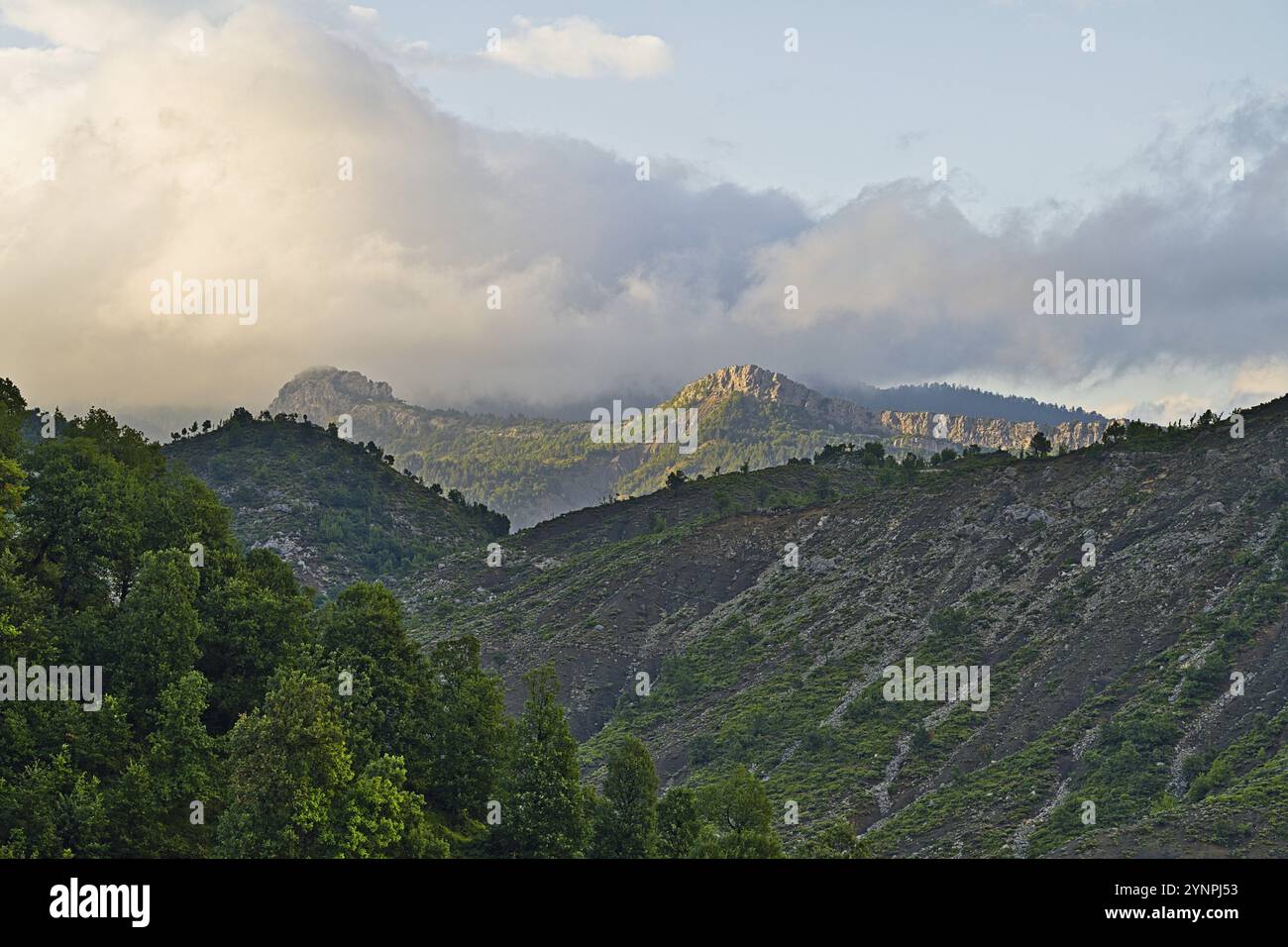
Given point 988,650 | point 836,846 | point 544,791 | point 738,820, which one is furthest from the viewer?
point 988,650

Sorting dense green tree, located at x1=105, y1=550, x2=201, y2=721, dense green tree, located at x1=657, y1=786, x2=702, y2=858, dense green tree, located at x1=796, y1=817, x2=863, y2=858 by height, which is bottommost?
dense green tree, located at x1=796, y1=817, x2=863, y2=858

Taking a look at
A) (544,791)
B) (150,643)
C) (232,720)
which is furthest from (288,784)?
(232,720)

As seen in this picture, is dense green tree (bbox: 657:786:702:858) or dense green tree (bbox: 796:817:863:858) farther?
dense green tree (bbox: 796:817:863:858)

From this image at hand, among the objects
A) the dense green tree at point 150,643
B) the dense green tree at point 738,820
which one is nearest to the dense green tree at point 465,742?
the dense green tree at point 738,820

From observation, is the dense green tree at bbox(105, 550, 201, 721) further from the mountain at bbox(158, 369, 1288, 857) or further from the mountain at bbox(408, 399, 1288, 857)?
the mountain at bbox(408, 399, 1288, 857)

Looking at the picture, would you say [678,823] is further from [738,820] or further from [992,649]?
[992,649]

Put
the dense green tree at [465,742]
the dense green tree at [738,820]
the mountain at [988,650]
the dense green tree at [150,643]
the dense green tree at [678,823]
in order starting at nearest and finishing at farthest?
the dense green tree at [738,820]
the dense green tree at [150,643]
the dense green tree at [678,823]
the dense green tree at [465,742]
the mountain at [988,650]

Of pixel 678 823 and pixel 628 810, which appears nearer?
pixel 628 810

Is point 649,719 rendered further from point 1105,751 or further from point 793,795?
point 1105,751

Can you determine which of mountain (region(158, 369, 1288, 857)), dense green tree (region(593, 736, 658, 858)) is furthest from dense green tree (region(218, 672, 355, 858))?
mountain (region(158, 369, 1288, 857))

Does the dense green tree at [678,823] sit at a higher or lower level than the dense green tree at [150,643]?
lower

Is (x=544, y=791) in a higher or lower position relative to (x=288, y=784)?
lower

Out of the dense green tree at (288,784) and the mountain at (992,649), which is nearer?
the dense green tree at (288,784)

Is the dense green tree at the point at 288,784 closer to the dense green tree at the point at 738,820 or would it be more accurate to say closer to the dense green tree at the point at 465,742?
the dense green tree at the point at 465,742
